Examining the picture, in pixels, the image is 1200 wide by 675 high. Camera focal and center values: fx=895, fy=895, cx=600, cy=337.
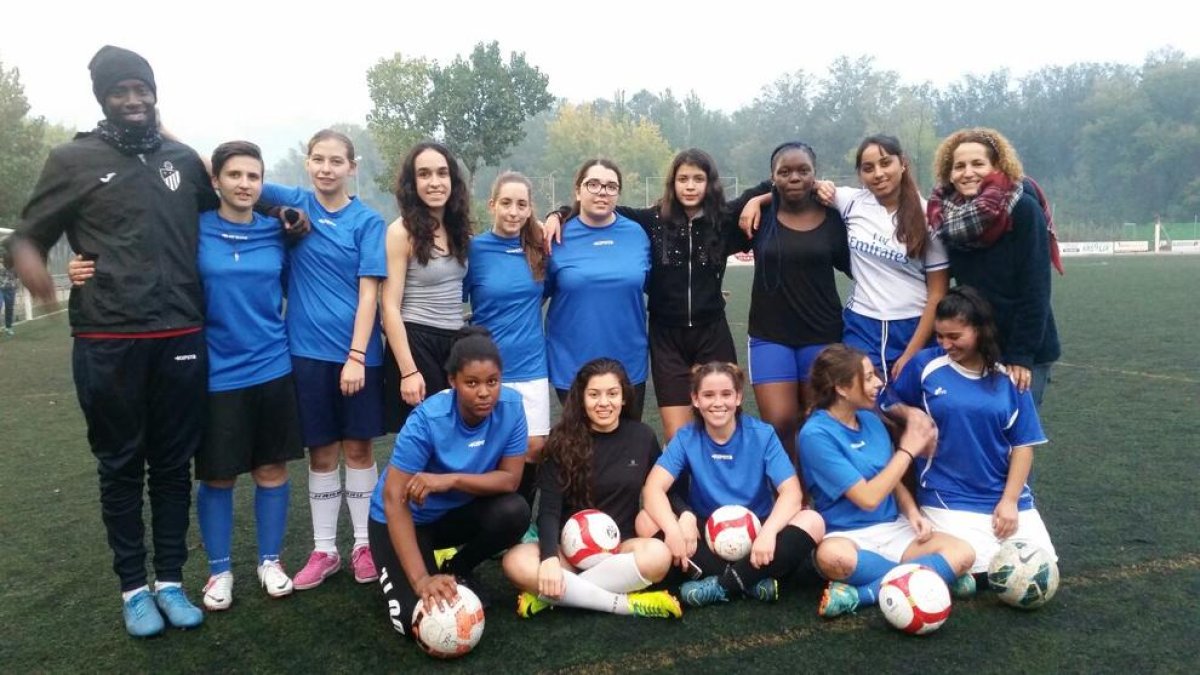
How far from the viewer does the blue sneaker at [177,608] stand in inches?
136

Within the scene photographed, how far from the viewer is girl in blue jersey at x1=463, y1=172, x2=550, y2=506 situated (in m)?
3.98

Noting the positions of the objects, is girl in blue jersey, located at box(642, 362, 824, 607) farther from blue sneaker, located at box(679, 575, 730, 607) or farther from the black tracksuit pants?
the black tracksuit pants

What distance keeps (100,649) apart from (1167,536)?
456cm

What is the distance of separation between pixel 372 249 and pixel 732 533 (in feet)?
6.28

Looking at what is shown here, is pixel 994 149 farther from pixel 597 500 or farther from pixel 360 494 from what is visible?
pixel 360 494

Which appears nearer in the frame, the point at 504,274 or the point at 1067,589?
the point at 1067,589

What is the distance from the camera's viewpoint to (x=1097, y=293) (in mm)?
17797

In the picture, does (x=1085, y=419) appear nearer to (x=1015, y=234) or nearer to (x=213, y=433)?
(x=1015, y=234)

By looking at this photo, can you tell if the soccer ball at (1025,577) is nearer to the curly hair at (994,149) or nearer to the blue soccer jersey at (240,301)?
→ the curly hair at (994,149)

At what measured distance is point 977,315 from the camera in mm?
3621

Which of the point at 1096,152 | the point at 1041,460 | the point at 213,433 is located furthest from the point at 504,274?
the point at 1096,152

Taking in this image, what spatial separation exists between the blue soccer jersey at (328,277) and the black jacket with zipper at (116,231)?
50 centimetres

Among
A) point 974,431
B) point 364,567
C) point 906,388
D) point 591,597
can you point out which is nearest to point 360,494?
point 364,567

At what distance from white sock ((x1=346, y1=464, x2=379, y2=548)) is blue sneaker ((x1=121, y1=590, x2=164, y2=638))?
0.87 metres
